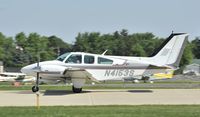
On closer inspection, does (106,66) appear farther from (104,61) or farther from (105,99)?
(105,99)

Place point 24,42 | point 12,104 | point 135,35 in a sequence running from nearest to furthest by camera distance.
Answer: point 12,104 → point 24,42 → point 135,35

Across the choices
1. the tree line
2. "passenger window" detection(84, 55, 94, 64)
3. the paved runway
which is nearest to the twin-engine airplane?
"passenger window" detection(84, 55, 94, 64)

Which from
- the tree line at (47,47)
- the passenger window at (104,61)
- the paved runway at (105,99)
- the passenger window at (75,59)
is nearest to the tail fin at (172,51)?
the passenger window at (104,61)

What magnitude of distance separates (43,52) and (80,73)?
3047 inches

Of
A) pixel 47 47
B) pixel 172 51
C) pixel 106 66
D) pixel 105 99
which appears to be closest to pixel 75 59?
pixel 106 66

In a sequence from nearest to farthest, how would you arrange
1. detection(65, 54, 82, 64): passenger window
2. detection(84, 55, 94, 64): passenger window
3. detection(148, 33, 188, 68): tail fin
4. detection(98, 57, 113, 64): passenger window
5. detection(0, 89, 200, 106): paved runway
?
detection(0, 89, 200, 106): paved runway < detection(65, 54, 82, 64): passenger window < detection(84, 55, 94, 64): passenger window < detection(98, 57, 113, 64): passenger window < detection(148, 33, 188, 68): tail fin

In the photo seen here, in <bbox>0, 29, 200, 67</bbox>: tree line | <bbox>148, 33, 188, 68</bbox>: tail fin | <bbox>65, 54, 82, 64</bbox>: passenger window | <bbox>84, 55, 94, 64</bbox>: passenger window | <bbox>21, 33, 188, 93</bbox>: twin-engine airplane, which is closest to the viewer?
<bbox>21, 33, 188, 93</bbox>: twin-engine airplane

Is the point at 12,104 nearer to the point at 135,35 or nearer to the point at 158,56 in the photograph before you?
the point at 158,56

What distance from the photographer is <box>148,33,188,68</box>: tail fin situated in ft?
86.8

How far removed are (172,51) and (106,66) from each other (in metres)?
4.22

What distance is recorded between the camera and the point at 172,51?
26672mm

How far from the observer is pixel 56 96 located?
22906 millimetres

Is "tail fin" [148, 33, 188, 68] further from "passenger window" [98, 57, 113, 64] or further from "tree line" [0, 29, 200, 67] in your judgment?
"tree line" [0, 29, 200, 67]

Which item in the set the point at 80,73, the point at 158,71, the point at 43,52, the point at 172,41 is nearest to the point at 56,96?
the point at 80,73
